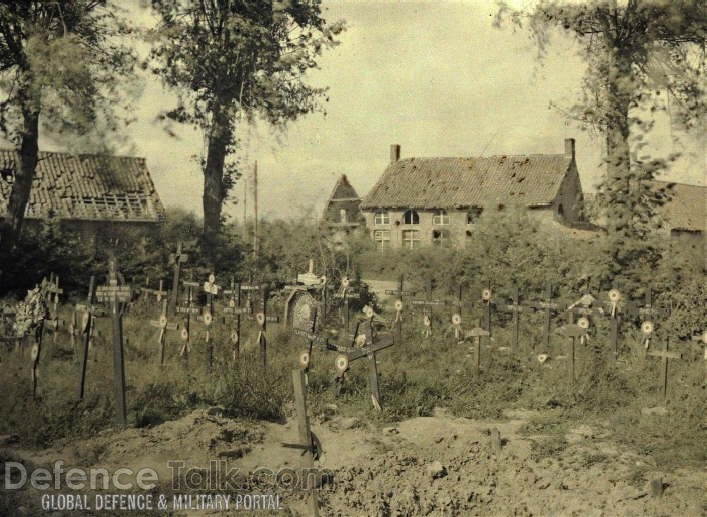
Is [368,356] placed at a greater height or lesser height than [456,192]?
lesser

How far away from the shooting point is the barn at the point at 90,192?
33.0m

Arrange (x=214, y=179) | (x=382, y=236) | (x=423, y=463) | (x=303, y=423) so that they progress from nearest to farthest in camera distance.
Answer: (x=303, y=423) → (x=423, y=463) → (x=214, y=179) → (x=382, y=236)

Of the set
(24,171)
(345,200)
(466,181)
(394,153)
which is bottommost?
(24,171)

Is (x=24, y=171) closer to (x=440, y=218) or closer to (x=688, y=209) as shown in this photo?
(x=440, y=218)

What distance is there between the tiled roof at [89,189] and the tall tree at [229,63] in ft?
27.7

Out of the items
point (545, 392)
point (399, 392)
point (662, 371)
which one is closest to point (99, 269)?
point (399, 392)

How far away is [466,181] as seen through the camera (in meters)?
41.8

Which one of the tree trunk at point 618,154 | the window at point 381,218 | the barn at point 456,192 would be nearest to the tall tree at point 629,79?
the tree trunk at point 618,154

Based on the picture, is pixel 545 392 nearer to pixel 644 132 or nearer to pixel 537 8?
pixel 644 132

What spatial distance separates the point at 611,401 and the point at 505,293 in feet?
25.9

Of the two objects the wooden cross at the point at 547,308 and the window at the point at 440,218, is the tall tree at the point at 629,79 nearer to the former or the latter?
the wooden cross at the point at 547,308

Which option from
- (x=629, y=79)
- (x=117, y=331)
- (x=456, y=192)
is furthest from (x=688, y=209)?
(x=117, y=331)

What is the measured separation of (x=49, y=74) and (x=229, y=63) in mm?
6480

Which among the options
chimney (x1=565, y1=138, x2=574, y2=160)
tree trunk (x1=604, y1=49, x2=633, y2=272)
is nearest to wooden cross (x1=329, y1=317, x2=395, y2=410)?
tree trunk (x1=604, y1=49, x2=633, y2=272)
